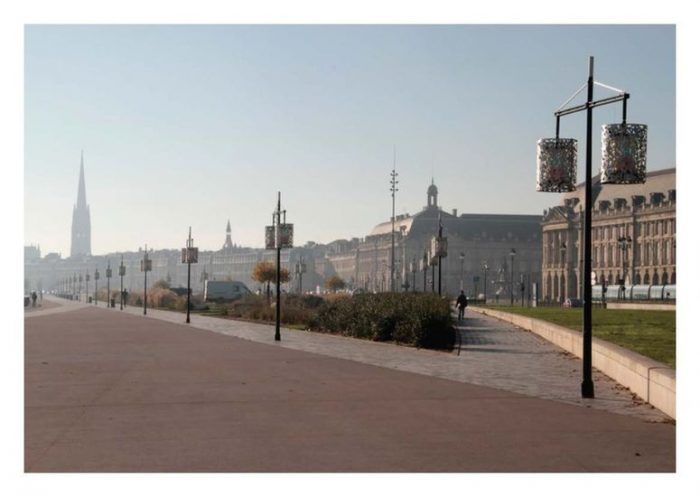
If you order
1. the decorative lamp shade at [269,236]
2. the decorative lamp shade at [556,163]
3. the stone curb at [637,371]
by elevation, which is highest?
the decorative lamp shade at [556,163]

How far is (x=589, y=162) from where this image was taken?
15422 millimetres

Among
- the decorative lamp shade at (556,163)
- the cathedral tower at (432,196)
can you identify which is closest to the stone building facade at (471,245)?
the cathedral tower at (432,196)

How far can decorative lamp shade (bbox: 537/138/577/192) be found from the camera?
16.1m

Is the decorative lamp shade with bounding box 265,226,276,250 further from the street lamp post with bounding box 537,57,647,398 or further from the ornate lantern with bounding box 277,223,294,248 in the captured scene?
the street lamp post with bounding box 537,57,647,398

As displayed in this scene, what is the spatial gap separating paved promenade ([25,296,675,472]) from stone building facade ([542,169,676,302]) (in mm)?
93696

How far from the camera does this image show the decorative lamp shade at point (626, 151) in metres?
15.0

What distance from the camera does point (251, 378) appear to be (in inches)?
727

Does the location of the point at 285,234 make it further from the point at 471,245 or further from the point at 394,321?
the point at 471,245

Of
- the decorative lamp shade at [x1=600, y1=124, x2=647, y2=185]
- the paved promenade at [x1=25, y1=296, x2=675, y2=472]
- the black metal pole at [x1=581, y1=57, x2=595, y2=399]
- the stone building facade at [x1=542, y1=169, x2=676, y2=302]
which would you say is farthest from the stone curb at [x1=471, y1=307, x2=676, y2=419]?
the stone building facade at [x1=542, y1=169, x2=676, y2=302]

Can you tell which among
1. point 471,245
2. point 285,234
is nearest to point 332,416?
point 285,234

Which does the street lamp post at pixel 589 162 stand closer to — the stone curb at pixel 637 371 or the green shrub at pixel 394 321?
the stone curb at pixel 637 371

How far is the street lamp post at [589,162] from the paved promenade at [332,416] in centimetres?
127

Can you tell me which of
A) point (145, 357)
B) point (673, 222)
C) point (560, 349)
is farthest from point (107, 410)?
point (673, 222)
